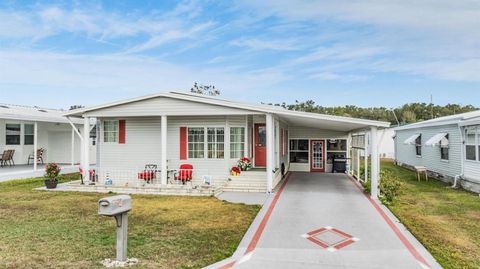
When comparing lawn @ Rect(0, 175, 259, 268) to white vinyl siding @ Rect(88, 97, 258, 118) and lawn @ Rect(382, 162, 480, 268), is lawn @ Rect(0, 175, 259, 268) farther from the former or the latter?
lawn @ Rect(382, 162, 480, 268)

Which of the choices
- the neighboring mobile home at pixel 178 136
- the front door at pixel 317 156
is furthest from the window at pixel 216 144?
the front door at pixel 317 156

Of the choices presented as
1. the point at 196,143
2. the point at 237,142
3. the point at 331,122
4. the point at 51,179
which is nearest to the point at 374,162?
the point at 331,122

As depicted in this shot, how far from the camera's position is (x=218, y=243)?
19.6ft

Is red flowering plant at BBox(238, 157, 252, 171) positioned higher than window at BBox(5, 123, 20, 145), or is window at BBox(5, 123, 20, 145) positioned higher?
window at BBox(5, 123, 20, 145)

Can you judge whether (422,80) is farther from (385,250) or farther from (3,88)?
(3,88)

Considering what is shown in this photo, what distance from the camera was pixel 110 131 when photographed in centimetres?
1377

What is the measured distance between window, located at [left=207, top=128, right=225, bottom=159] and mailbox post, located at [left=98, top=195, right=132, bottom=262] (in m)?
7.98

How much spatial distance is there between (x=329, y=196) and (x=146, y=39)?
651 inches

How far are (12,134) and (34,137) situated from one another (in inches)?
108

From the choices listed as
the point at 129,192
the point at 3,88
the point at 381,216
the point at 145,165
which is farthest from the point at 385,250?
the point at 3,88

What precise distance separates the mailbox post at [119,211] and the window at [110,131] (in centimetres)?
945

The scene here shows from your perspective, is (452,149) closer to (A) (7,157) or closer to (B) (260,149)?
(B) (260,149)

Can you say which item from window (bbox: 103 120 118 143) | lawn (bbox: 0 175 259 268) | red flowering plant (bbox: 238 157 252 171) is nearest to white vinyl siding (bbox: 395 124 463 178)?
red flowering plant (bbox: 238 157 252 171)

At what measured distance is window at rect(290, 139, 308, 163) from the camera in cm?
1861
